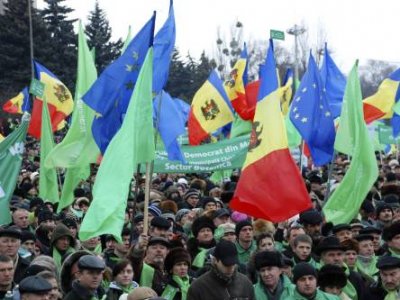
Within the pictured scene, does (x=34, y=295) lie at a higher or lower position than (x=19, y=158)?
lower

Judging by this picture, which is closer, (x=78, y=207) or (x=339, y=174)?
(x=78, y=207)

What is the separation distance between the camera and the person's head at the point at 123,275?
7.11 meters

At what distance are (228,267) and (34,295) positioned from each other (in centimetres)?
160

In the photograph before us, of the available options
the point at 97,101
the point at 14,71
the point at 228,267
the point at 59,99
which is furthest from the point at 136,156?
the point at 14,71

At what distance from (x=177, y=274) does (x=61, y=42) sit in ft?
129

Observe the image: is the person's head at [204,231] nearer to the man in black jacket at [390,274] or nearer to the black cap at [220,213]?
the black cap at [220,213]

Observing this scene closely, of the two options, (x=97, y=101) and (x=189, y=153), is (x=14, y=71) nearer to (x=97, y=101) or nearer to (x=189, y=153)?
(x=189, y=153)

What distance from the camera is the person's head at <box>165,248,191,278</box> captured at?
7566 millimetres

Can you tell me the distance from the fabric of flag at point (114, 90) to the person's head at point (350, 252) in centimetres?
297

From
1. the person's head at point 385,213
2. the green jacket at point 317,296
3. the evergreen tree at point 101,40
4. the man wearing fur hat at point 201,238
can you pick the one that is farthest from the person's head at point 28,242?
the evergreen tree at point 101,40

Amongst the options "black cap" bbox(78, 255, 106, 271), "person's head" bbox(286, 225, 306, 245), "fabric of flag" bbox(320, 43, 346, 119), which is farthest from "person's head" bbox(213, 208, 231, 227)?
"fabric of flag" bbox(320, 43, 346, 119)

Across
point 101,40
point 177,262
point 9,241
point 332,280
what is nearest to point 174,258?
point 177,262

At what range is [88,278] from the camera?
21.0 feet

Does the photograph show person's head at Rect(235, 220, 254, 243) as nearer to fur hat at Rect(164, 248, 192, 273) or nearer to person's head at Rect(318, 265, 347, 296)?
fur hat at Rect(164, 248, 192, 273)
